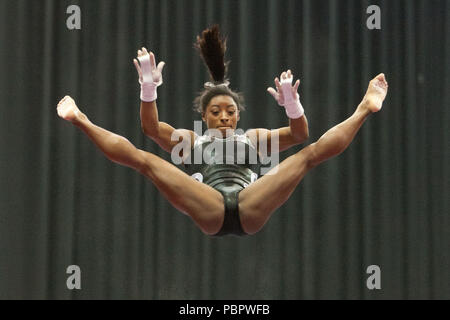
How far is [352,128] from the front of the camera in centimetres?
259

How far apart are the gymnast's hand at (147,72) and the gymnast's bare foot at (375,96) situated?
0.83 metres

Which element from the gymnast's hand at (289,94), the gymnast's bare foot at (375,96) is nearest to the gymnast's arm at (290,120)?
the gymnast's hand at (289,94)

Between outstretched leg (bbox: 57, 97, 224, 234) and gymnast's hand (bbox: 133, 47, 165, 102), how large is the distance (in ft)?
0.73

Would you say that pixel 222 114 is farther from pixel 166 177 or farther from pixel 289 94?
pixel 166 177

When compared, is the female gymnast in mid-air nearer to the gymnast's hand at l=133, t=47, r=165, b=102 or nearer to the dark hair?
the gymnast's hand at l=133, t=47, r=165, b=102

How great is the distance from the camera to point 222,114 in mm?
2803

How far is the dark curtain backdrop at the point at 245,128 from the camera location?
13.8ft

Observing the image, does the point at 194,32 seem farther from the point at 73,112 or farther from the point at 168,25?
the point at 73,112

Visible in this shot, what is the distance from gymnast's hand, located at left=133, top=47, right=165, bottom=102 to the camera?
2514 mm

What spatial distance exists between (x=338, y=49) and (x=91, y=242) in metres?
2.04

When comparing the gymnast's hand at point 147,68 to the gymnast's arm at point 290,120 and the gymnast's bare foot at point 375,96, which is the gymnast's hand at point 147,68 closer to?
the gymnast's arm at point 290,120

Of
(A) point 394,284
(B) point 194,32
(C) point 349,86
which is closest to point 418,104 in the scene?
(C) point 349,86

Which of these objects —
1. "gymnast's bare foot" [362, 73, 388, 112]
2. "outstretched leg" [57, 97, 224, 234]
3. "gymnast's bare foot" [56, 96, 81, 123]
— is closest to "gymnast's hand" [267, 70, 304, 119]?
"gymnast's bare foot" [362, 73, 388, 112]

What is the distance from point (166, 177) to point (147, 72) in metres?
0.41
